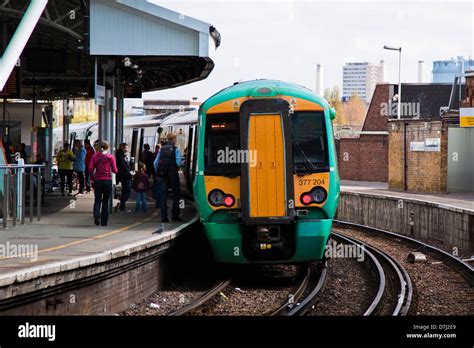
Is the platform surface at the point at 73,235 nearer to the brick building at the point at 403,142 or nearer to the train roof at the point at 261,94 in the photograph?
the train roof at the point at 261,94

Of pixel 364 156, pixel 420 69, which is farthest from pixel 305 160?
pixel 420 69

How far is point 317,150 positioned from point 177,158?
366 cm

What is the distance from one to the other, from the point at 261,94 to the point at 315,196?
1788 mm

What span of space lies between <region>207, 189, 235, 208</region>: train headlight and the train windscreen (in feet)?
3.66

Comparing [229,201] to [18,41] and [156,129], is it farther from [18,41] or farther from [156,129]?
[156,129]

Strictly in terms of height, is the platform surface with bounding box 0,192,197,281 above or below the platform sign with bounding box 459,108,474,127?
below

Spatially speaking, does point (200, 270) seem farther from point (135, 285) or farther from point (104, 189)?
point (135, 285)

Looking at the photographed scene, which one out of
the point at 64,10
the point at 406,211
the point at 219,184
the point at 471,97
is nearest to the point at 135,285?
the point at 219,184

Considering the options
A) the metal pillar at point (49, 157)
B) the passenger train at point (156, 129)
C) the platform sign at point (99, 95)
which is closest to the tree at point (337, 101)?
the passenger train at point (156, 129)

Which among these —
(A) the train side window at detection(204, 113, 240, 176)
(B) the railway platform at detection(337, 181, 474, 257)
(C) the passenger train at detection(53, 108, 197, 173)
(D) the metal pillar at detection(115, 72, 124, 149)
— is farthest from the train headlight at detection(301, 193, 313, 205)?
(D) the metal pillar at detection(115, 72, 124, 149)

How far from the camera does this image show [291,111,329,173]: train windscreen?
14484 mm

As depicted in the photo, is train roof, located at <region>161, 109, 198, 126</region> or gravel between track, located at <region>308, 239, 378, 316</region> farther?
train roof, located at <region>161, 109, 198, 126</region>

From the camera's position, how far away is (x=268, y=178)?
1416 centimetres

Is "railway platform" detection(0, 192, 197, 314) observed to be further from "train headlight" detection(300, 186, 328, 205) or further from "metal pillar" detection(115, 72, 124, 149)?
"metal pillar" detection(115, 72, 124, 149)
